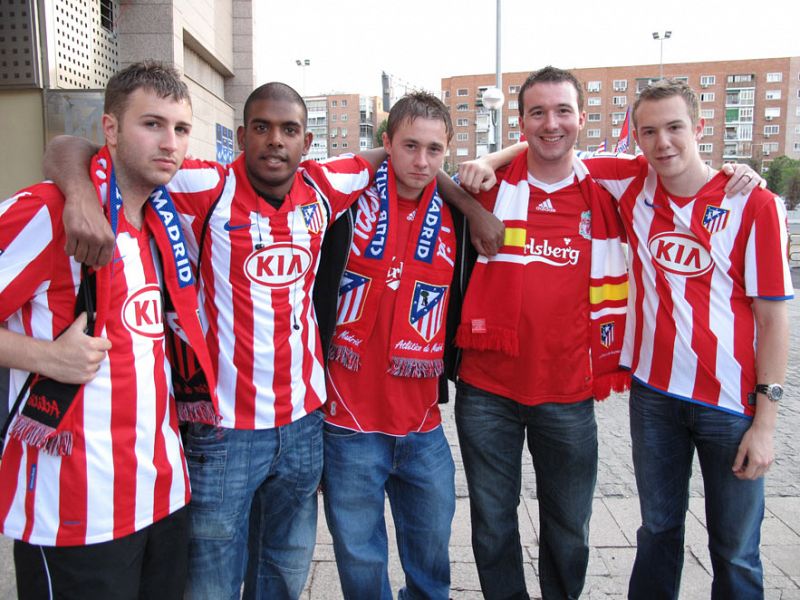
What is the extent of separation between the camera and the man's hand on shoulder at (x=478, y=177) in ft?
9.37

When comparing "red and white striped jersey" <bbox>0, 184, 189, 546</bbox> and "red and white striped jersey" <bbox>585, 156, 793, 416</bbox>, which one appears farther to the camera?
"red and white striped jersey" <bbox>585, 156, 793, 416</bbox>

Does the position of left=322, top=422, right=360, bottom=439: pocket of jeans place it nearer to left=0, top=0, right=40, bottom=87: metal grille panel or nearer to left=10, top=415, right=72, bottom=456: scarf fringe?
left=10, top=415, right=72, bottom=456: scarf fringe

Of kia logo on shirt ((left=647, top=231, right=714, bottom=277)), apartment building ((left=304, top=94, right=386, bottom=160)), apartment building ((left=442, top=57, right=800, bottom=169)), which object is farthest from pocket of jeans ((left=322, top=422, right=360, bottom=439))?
apartment building ((left=304, top=94, right=386, bottom=160))

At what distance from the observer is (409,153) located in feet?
8.59

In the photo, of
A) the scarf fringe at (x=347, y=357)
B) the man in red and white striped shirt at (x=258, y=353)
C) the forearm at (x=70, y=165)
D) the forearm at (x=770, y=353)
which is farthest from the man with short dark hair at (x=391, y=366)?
the forearm at (x=770, y=353)

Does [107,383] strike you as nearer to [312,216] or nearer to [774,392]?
[312,216]

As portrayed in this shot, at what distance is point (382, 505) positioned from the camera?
2643mm

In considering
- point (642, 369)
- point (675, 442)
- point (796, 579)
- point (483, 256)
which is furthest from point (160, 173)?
point (796, 579)

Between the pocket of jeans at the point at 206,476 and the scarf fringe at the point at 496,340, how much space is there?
1132mm

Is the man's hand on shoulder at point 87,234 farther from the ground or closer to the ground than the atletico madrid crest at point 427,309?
farther from the ground

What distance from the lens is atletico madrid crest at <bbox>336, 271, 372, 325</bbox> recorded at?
102 inches

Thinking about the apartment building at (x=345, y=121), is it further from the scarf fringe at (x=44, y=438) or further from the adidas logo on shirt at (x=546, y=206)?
the scarf fringe at (x=44, y=438)

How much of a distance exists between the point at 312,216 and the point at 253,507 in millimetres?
1184

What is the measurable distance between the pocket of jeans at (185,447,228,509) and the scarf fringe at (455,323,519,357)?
3.71 ft
